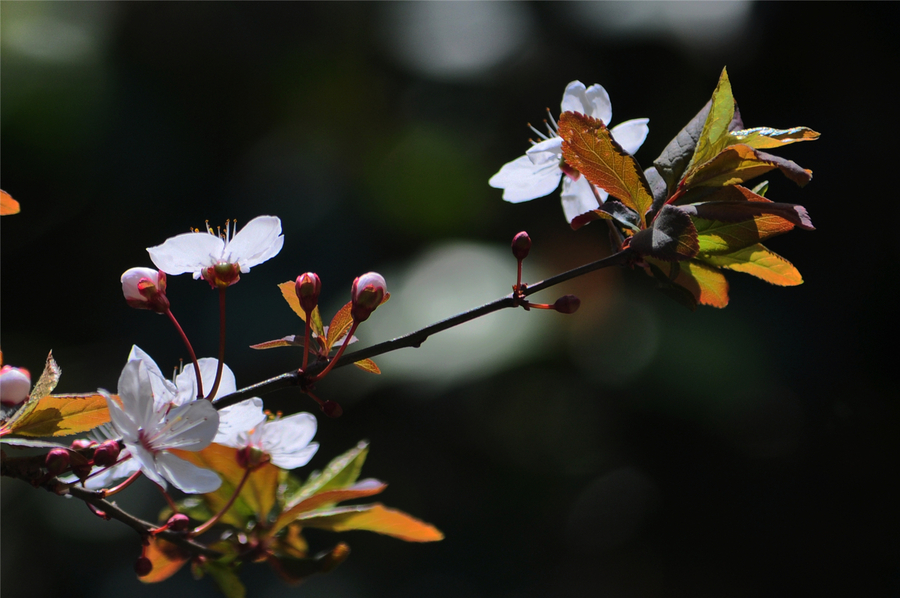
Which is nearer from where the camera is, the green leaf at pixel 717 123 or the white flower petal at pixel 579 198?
the green leaf at pixel 717 123

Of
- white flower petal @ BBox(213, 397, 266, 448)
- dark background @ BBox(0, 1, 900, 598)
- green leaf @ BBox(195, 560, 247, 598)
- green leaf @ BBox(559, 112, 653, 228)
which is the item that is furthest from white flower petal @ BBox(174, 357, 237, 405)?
dark background @ BBox(0, 1, 900, 598)

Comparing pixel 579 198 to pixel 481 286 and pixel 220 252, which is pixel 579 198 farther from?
pixel 481 286

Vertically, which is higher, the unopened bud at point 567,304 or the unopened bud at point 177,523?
the unopened bud at point 567,304

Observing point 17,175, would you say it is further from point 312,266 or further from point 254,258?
point 254,258

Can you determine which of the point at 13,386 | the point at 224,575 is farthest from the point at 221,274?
A: the point at 224,575

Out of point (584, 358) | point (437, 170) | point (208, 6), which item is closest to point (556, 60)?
point (437, 170)

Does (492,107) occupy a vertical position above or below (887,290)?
above

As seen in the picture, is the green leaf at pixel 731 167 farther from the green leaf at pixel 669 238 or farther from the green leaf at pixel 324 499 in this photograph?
the green leaf at pixel 324 499

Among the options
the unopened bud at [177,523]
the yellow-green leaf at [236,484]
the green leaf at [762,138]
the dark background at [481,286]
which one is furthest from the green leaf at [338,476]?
the dark background at [481,286]
